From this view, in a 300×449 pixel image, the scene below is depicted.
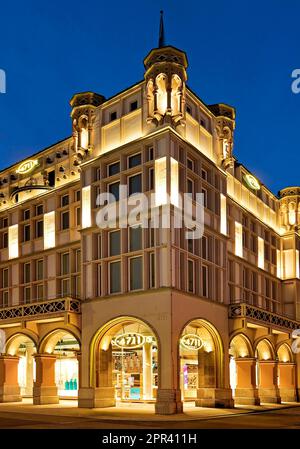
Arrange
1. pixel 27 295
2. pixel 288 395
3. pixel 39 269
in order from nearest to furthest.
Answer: pixel 39 269
pixel 27 295
pixel 288 395

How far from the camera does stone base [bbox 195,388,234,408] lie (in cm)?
3634

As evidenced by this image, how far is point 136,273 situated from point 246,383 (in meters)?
11.9

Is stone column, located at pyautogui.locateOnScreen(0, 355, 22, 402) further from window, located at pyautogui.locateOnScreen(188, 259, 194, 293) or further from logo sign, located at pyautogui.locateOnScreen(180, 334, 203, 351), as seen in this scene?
window, located at pyautogui.locateOnScreen(188, 259, 194, 293)

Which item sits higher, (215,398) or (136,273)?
(136,273)

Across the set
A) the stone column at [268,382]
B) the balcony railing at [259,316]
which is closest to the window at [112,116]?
the balcony railing at [259,316]

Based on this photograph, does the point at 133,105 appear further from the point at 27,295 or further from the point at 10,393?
the point at 10,393

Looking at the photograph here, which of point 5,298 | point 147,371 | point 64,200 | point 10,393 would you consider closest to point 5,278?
point 5,298

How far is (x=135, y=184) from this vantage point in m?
36.6

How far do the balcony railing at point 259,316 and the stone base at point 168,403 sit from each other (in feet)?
25.4

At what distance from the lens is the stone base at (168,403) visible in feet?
104

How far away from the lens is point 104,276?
3653cm

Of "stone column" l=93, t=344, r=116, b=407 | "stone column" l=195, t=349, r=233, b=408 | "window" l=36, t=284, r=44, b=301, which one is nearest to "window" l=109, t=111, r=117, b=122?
"window" l=36, t=284, r=44, b=301

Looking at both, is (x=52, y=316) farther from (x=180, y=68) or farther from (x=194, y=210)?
(x=180, y=68)
